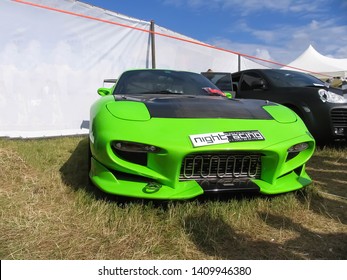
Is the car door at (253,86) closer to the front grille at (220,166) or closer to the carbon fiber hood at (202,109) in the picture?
the carbon fiber hood at (202,109)

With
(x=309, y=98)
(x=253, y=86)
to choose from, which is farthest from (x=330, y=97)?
(x=253, y=86)

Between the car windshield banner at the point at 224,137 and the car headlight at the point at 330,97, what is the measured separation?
106 inches

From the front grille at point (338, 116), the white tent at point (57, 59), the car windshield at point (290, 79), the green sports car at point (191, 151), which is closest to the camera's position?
the green sports car at point (191, 151)

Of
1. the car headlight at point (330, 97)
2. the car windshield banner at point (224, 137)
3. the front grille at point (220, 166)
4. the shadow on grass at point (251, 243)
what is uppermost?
the car headlight at point (330, 97)

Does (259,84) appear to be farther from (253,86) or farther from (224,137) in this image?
(224,137)

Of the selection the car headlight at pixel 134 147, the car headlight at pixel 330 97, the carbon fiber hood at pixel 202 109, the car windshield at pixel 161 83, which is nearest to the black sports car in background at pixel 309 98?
the car headlight at pixel 330 97

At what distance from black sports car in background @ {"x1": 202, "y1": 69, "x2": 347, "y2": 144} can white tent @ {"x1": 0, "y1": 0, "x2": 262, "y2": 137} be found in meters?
3.04

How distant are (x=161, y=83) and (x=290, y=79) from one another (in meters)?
2.72

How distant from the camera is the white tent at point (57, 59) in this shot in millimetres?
5391

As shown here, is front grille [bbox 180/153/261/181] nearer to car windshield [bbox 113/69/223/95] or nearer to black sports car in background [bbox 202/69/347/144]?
car windshield [bbox 113/69/223/95]

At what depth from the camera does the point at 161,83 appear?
3.50 meters

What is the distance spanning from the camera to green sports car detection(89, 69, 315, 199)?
6.72 feet

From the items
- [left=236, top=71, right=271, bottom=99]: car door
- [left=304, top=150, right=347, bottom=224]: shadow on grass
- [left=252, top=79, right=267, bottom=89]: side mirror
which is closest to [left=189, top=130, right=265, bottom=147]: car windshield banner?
[left=304, top=150, right=347, bottom=224]: shadow on grass

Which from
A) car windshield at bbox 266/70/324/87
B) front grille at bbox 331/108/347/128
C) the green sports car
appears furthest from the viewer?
car windshield at bbox 266/70/324/87
